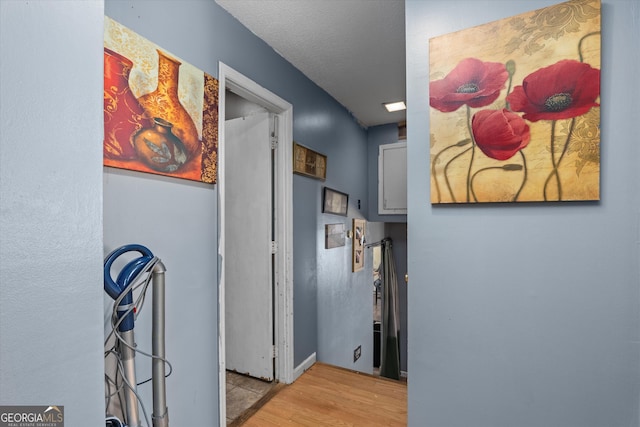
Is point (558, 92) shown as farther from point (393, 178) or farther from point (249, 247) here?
point (393, 178)

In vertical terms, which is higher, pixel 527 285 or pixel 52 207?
pixel 52 207

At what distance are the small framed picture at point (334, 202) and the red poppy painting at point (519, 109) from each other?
175cm

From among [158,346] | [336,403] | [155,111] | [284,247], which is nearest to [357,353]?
[336,403]

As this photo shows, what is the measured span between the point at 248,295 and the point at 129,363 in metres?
1.36

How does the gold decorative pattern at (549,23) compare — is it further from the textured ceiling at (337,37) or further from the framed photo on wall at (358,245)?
the framed photo on wall at (358,245)

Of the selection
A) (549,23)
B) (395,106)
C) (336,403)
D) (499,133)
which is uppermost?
(395,106)

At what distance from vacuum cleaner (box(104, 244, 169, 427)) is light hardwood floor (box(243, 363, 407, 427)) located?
96 cm

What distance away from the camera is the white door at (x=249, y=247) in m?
2.41

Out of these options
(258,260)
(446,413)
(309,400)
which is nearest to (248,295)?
(258,260)

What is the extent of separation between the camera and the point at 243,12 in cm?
186

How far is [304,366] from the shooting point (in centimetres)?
262

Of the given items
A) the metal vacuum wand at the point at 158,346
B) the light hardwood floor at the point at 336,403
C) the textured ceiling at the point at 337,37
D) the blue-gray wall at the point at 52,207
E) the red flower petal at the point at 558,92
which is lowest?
the light hardwood floor at the point at 336,403

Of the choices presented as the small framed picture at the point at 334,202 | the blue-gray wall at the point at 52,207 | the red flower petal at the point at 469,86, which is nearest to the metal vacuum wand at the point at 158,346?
the blue-gray wall at the point at 52,207

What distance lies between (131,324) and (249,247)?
1.37 m
